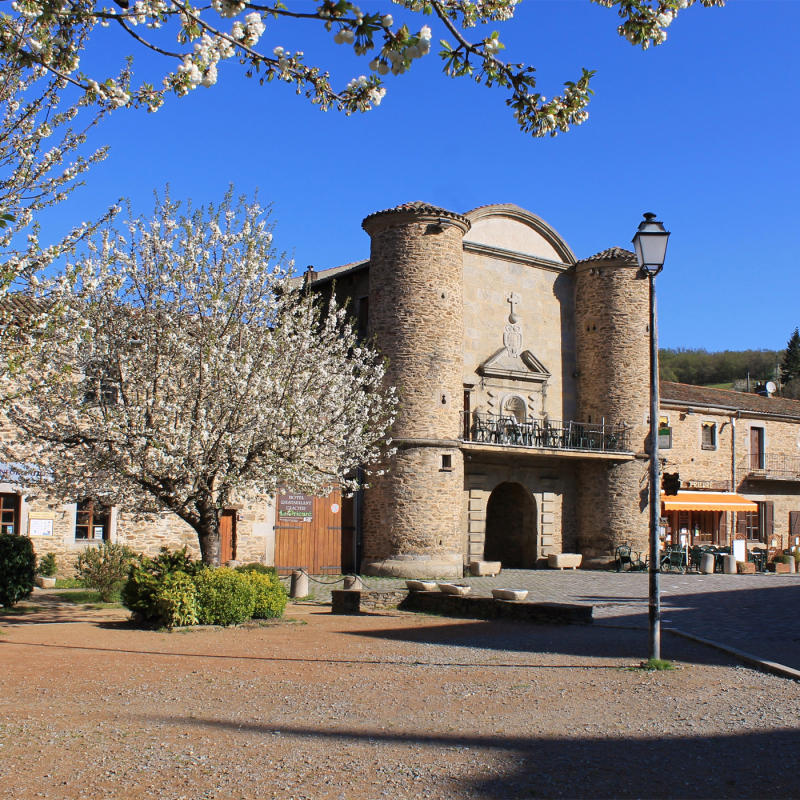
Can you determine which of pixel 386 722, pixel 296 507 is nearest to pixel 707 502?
pixel 296 507

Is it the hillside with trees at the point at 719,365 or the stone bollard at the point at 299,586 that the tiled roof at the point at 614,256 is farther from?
the hillside with trees at the point at 719,365

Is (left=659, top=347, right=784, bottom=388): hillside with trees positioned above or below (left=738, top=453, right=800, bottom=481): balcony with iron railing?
above

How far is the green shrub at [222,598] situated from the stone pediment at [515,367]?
41.0ft

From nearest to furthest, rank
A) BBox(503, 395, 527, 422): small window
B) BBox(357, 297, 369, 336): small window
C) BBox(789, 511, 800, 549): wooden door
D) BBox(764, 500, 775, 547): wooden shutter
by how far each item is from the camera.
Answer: BBox(357, 297, 369, 336): small window
BBox(503, 395, 527, 422): small window
BBox(764, 500, 775, 547): wooden shutter
BBox(789, 511, 800, 549): wooden door

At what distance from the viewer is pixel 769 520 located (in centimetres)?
2972

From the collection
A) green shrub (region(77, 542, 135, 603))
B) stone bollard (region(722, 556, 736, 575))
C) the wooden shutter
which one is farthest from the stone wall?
green shrub (region(77, 542, 135, 603))

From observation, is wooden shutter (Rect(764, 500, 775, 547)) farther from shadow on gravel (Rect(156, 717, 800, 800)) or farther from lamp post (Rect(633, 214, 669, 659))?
shadow on gravel (Rect(156, 717, 800, 800))

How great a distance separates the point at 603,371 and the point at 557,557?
5759mm

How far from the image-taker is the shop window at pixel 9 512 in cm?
1691

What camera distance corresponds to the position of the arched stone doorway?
24.2 m

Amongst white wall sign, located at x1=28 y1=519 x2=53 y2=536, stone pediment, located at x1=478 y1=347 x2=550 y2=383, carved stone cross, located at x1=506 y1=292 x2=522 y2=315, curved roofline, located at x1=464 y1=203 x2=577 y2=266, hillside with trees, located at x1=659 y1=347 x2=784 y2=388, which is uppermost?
hillside with trees, located at x1=659 y1=347 x2=784 y2=388

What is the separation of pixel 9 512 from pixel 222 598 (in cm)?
743

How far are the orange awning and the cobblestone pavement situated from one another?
341 cm

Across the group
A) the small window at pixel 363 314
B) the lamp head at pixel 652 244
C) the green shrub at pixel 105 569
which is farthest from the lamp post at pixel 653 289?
the small window at pixel 363 314
